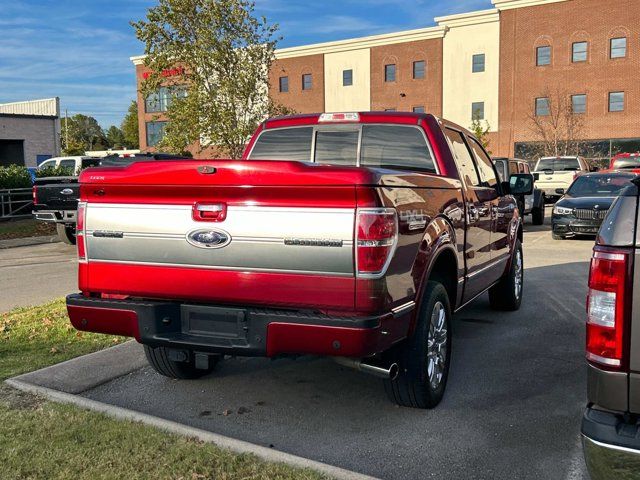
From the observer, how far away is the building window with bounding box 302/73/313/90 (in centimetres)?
5581

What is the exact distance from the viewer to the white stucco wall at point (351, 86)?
174 ft

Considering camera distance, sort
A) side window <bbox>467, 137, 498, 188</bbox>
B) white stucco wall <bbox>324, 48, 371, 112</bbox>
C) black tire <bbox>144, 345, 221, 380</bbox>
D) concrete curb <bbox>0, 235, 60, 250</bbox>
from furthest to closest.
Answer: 1. white stucco wall <bbox>324, 48, 371, 112</bbox>
2. concrete curb <bbox>0, 235, 60, 250</bbox>
3. side window <bbox>467, 137, 498, 188</bbox>
4. black tire <bbox>144, 345, 221, 380</bbox>

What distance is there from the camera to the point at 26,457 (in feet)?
11.9

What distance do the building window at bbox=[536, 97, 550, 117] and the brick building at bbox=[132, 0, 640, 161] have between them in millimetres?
71

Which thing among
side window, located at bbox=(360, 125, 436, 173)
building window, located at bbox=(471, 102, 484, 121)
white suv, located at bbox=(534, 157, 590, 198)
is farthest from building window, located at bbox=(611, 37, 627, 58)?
side window, located at bbox=(360, 125, 436, 173)

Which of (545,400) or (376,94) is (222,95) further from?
(376,94)

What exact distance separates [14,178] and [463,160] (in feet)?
59.3

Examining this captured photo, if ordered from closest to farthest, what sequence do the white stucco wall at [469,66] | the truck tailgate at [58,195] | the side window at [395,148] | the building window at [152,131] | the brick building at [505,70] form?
the side window at [395,148] → the truck tailgate at [58,195] → the brick building at [505,70] → the white stucco wall at [469,66] → the building window at [152,131]

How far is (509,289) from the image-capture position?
288 inches

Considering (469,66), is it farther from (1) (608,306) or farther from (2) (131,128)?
(2) (131,128)

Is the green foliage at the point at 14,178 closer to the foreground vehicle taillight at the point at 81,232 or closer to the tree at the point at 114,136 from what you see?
the foreground vehicle taillight at the point at 81,232

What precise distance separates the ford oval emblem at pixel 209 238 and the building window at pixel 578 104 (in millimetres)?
44939

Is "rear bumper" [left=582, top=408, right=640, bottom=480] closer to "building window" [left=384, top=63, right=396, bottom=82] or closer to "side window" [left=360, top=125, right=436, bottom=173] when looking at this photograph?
"side window" [left=360, top=125, right=436, bottom=173]

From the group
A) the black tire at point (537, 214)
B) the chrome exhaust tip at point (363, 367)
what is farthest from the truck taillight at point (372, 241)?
the black tire at point (537, 214)
